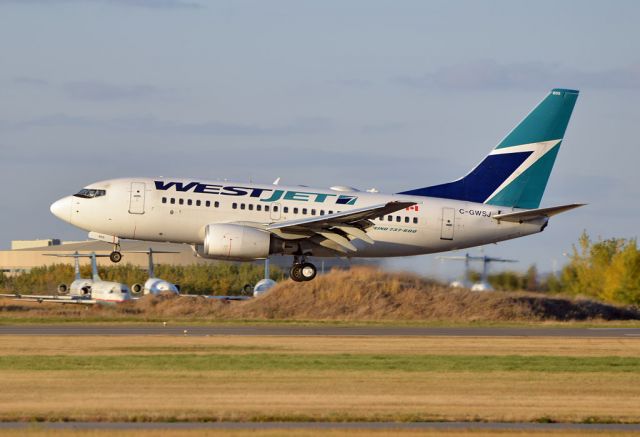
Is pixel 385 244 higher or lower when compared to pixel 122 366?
higher

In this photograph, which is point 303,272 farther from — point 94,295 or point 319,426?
point 94,295

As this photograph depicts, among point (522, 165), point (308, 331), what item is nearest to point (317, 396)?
point (308, 331)

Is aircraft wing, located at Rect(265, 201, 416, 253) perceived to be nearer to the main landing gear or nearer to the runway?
the main landing gear

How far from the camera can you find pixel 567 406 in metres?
24.3

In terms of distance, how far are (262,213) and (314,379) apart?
61.0 ft

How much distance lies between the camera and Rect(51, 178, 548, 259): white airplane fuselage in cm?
4553

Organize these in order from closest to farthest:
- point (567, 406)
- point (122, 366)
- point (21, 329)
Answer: point (567, 406) → point (122, 366) → point (21, 329)

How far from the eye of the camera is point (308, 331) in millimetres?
45656

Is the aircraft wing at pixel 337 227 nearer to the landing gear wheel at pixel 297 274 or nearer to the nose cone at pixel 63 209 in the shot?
the landing gear wheel at pixel 297 274

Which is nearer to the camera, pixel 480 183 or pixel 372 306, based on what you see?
pixel 480 183

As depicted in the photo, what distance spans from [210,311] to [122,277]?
33431 millimetres

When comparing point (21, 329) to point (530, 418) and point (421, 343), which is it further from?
point (530, 418)

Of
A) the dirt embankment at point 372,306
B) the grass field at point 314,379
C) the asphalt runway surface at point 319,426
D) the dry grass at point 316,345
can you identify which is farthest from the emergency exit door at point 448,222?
the asphalt runway surface at point 319,426

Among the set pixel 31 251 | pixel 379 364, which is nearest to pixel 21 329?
pixel 379 364
